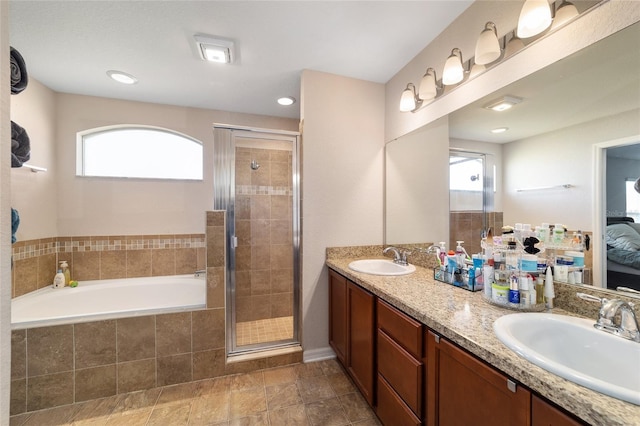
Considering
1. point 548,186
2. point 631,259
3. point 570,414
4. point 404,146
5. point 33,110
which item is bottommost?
point 570,414

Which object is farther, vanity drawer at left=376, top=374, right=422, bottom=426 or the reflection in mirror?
vanity drawer at left=376, top=374, right=422, bottom=426

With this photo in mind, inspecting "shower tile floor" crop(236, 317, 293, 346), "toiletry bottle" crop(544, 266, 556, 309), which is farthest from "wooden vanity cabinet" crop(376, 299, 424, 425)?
"shower tile floor" crop(236, 317, 293, 346)

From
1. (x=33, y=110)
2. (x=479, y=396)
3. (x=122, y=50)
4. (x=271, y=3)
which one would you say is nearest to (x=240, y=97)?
(x=122, y=50)

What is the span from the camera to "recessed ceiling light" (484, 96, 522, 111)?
1.31 m

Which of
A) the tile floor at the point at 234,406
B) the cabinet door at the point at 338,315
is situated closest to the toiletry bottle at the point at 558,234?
the cabinet door at the point at 338,315

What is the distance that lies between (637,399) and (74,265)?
3.76 meters

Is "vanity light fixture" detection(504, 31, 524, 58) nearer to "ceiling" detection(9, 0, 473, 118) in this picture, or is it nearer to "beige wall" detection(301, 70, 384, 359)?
"ceiling" detection(9, 0, 473, 118)

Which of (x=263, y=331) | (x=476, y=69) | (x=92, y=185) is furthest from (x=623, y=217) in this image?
(x=92, y=185)

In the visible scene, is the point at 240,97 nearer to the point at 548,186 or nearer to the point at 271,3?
the point at 271,3

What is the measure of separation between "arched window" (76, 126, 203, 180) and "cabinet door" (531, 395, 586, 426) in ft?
10.4

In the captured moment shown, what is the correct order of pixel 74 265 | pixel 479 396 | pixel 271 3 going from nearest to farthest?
pixel 479 396 < pixel 271 3 < pixel 74 265

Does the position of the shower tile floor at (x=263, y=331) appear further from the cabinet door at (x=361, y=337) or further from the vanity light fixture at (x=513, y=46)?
the vanity light fixture at (x=513, y=46)

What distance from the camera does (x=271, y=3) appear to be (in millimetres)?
1453

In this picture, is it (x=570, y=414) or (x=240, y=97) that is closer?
(x=570, y=414)
